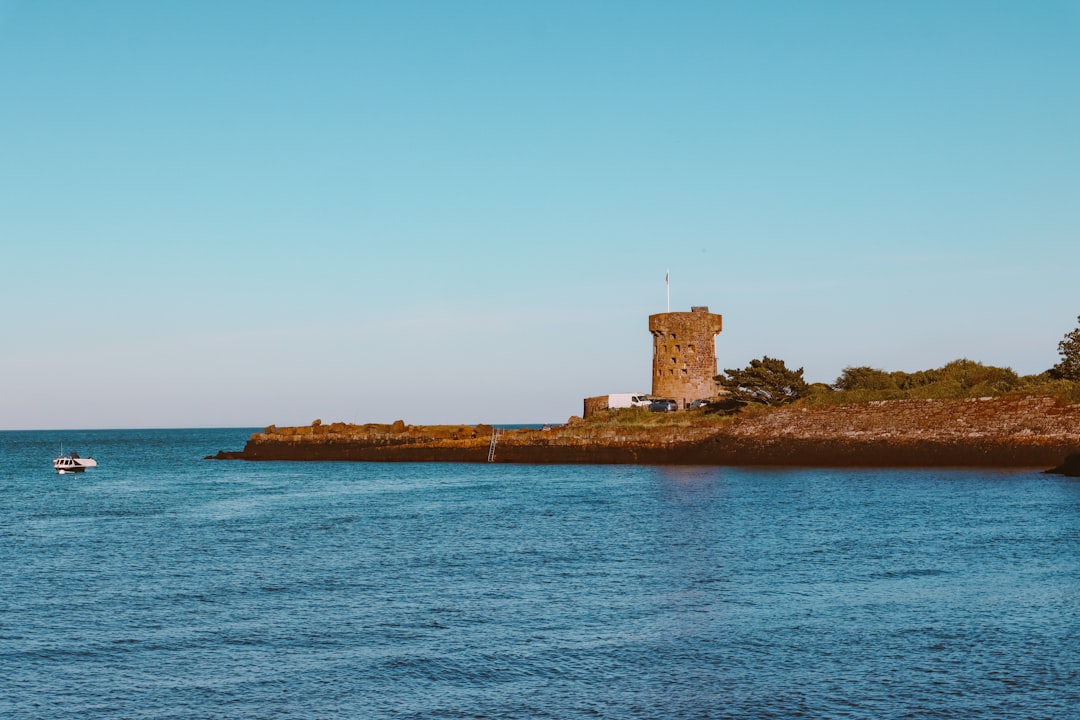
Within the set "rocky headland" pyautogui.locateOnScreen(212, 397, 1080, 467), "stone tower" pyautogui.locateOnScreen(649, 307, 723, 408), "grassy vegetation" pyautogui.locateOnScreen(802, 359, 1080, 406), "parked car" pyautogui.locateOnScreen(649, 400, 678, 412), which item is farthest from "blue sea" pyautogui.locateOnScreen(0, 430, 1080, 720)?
"stone tower" pyautogui.locateOnScreen(649, 307, 723, 408)

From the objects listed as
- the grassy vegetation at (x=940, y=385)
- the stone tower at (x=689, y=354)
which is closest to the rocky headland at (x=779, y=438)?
the grassy vegetation at (x=940, y=385)

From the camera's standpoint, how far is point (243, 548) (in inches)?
1219

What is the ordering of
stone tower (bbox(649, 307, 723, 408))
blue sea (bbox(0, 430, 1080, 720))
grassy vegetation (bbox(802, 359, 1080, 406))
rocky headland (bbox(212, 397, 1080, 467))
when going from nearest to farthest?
blue sea (bbox(0, 430, 1080, 720))
rocky headland (bbox(212, 397, 1080, 467))
grassy vegetation (bbox(802, 359, 1080, 406))
stone tower (bbox(649, 307, 723, 408))

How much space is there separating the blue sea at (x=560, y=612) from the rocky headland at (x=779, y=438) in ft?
51.8

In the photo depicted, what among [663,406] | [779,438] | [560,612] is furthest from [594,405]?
[560,612]

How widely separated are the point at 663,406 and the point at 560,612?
6336cm

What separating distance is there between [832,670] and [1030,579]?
8.86m

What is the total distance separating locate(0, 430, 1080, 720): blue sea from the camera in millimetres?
14344

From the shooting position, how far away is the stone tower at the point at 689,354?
83.6 m

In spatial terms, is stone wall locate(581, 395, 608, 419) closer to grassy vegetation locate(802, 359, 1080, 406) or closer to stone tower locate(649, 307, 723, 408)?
stone tower locate(649, 307, 723, 408)

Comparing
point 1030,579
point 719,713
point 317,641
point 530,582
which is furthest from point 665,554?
point 719,713

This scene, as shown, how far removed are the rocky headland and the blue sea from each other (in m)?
15.8

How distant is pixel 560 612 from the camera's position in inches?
781

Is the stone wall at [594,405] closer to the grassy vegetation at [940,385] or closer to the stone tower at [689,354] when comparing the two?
the stone tower at [689,354]
